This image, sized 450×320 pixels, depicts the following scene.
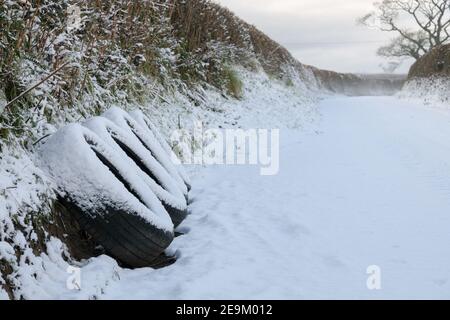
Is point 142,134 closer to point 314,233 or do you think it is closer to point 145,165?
point 145,165

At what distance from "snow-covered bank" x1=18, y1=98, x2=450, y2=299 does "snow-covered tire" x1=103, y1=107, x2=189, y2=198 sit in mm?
409

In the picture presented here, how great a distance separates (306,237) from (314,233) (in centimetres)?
13

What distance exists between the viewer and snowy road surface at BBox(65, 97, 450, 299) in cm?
298

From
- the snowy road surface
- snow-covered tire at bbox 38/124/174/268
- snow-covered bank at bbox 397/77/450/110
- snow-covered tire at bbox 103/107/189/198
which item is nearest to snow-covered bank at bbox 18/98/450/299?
the snowy road surface

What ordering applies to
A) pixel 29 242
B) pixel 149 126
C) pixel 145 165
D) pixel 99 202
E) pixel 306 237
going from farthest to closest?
pixel 149 126
pixel 145 165
pixel 306 237
pixel 99 202
pixel 29 242

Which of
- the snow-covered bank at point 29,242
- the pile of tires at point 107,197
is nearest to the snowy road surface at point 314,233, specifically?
the pile of tires at point 107,197

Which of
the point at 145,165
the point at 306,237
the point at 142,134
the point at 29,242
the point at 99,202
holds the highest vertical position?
the point at 142,134

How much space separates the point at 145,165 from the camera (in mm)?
4305

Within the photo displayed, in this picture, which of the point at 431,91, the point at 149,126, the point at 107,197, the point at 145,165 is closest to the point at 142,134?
A: the point at 145,165

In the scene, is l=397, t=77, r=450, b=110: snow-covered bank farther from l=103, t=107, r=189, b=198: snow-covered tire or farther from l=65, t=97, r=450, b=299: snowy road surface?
l=103, t=107, r=189, b=198: snow-covered tire

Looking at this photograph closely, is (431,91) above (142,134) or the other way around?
above

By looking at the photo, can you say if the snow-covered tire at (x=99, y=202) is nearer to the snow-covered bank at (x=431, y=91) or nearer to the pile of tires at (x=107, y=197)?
the pile of tires at (x=107, y=197)
